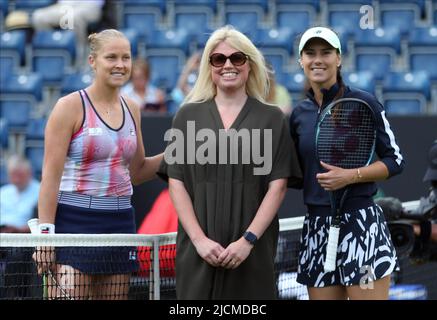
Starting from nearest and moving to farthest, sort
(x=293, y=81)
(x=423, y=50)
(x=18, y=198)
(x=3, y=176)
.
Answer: (x=18, y=198), (x=3, y=176), (x=293, y=81), (x=423, y=50)

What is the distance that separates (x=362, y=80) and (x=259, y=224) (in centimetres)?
634

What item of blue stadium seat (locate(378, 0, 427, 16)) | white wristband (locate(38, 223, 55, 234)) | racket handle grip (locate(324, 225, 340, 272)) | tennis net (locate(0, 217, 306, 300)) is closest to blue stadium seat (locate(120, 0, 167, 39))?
blue stadium seat (locate(378, 0, 427, 16))

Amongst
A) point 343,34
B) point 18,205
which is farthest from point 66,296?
point 343,34

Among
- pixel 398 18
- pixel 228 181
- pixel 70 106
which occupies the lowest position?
pixel 228 181

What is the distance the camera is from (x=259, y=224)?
423 cm

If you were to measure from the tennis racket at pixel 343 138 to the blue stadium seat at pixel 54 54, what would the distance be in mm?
7357

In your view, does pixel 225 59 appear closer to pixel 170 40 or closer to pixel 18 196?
pixel 18 196

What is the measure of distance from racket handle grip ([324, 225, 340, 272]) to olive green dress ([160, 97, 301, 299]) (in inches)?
9.5

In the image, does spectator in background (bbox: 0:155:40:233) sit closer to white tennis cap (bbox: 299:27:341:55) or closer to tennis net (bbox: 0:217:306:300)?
tennis net (bbox: 0:217:306:300)

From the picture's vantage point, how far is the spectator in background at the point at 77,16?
36.9 feet

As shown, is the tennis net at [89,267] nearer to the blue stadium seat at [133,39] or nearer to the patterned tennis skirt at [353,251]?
the patterned tennis skirt at [353,251]

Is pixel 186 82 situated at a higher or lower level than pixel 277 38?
lower

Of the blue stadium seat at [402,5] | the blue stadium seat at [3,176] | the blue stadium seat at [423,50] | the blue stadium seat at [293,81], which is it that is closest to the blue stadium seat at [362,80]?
the blue stadium seat at [293,81]

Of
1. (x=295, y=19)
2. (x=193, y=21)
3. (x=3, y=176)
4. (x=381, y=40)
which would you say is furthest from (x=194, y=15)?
(x=3, y=176)
